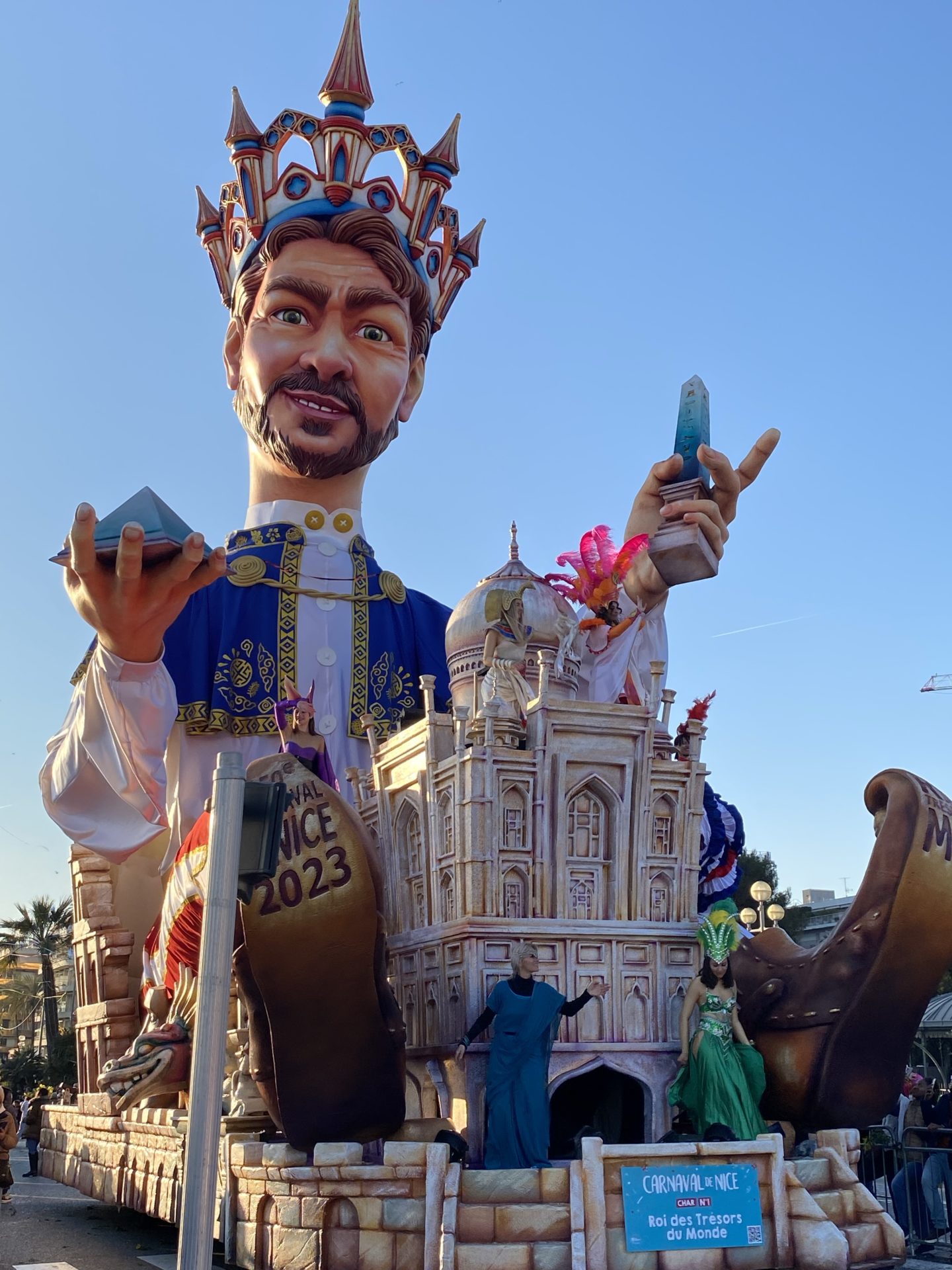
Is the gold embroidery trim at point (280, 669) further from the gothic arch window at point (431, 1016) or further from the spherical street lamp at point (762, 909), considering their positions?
the spherical street lamp at point (762, 909)

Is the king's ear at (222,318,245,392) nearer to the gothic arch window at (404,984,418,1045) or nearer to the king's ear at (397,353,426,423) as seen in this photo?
A: the king's ear at (397,353,426,423)

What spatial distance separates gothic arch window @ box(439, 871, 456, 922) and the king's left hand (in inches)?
146

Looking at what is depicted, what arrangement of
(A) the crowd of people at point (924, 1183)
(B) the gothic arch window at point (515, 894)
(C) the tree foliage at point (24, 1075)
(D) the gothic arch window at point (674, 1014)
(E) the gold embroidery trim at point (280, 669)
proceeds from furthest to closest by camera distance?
(C) the tree foliage at point (24, 1075)
(E) the gold embroidery trim at point (280, 669)
(A) the crowd of people at point (924, 1183)
(D) the gothic arch window at point (674, 1014)
(B) the gothic arch window at point (515, 894)

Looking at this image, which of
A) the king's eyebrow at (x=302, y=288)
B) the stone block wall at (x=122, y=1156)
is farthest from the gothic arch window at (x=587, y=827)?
the king's eyebrow at (x=302, y=288)

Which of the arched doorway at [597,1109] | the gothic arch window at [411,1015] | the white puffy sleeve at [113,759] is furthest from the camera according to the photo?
the white puffy sleeve at [113,759]

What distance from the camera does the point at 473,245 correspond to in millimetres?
15125

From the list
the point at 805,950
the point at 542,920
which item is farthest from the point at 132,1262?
the point at 805,950

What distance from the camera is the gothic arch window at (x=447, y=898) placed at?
33.3 ft

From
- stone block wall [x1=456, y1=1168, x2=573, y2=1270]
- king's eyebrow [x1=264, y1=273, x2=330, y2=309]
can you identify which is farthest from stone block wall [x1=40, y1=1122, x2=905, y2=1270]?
king's eyebrow [x1=264, y1=273, x2=330, y2=309]

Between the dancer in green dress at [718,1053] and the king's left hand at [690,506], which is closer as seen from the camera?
the dancer in green dress at [718,1053]

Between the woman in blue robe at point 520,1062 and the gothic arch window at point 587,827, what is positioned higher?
→ the gothic arch window at point 587,827

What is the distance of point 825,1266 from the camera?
863 cm

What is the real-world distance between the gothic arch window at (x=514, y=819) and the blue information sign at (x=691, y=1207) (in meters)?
2.52

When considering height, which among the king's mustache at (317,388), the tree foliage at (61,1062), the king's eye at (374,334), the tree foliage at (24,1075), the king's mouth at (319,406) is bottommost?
the tree foliage at (24,1075)
